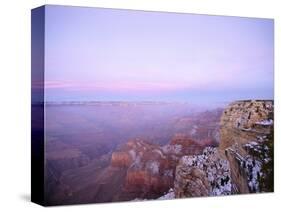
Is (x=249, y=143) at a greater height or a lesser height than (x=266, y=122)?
lesser

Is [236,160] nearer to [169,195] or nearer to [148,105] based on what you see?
[169,195]

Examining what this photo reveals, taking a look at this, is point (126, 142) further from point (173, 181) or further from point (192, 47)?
point (192, 47)

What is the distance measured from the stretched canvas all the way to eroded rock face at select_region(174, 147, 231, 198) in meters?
0.02

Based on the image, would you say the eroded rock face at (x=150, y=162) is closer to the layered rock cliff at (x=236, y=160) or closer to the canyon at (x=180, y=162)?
the canyon at (x=180, y=162)

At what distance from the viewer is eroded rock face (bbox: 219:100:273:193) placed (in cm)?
1195

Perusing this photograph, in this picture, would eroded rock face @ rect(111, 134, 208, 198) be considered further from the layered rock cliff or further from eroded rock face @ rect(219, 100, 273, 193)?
eroded rock face @ rect(219, 100, 273, 193)

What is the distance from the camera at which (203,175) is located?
11734mm

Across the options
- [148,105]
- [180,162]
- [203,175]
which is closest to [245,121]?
[203,175]

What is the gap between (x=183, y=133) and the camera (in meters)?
11.6

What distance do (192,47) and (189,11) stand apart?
548 millimetres

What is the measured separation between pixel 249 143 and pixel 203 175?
94 cm

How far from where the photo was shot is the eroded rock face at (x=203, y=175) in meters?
11.6

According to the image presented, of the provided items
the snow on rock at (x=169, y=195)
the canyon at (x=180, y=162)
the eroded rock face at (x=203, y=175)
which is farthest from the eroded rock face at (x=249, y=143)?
the snow on rock at (x=169, y=195)

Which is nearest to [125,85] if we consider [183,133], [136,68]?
[136,68]
